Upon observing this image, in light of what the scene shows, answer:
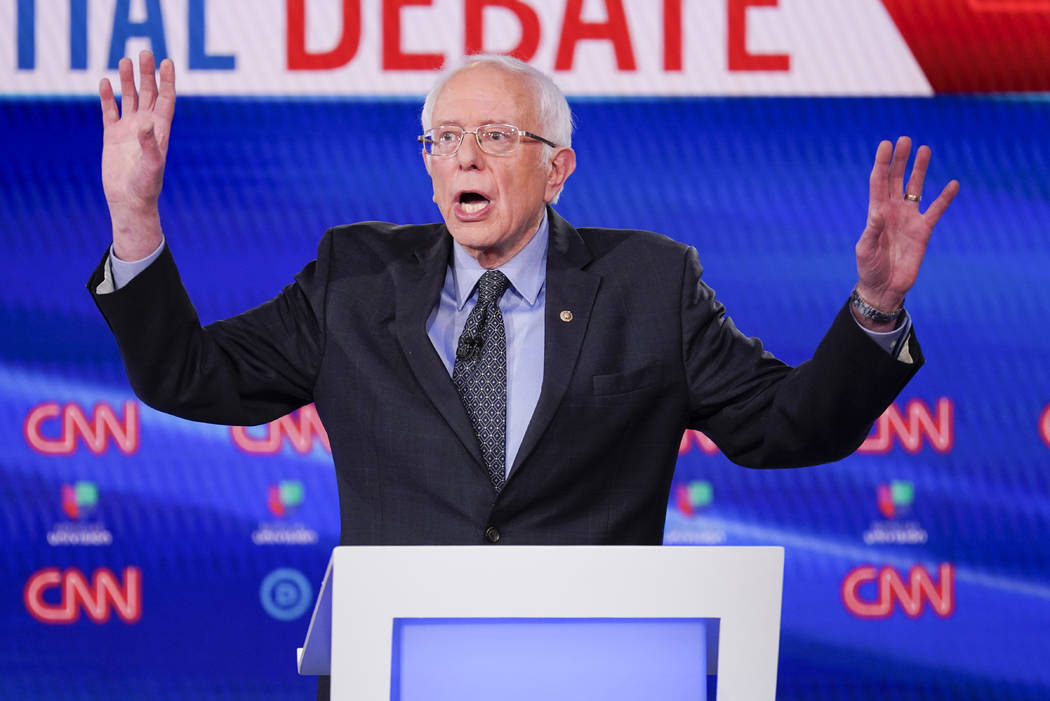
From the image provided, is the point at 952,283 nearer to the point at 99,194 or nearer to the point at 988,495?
the point at 988,495

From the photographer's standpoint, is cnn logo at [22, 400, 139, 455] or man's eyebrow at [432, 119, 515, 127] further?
cnn logo at [22, 400, 139, 455]

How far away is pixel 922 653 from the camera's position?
3.24 meters

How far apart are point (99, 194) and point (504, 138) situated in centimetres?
176

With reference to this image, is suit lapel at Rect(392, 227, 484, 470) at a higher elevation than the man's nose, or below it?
below

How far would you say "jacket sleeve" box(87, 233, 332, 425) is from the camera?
167 centimetres

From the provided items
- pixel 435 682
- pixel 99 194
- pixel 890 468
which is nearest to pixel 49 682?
pixel 99 194

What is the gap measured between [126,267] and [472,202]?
53cm

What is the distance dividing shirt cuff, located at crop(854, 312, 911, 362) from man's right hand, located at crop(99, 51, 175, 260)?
921 mm

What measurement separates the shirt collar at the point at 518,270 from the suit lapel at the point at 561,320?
3 cm

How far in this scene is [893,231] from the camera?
5.16 ft

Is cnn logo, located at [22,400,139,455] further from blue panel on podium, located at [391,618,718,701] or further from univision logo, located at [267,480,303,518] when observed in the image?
blue panel on podium, located at [391,618,718,701]

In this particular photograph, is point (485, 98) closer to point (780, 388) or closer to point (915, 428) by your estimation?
point (780, 388)

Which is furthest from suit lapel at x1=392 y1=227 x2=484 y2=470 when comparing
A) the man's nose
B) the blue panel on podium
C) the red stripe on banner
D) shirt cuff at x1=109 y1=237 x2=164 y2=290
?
the red stripe on banner

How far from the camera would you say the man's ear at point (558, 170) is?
201cm
